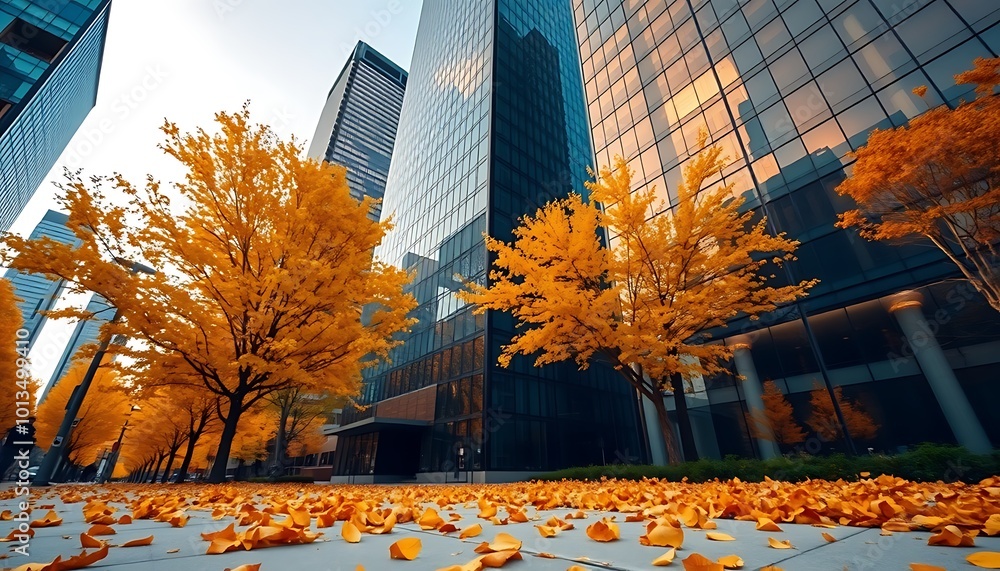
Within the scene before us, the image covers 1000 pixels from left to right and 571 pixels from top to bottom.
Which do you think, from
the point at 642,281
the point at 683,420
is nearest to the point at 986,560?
the point at 642,281

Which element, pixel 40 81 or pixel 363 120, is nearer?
pixel 40 81

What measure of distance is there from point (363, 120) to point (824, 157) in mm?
106085

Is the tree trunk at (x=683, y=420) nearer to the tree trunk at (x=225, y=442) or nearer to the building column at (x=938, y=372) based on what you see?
the building column at (x=938, y=372)

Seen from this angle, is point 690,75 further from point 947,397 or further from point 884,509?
point 884,509

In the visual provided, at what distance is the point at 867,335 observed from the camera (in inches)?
527

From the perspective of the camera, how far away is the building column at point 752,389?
46.1ft

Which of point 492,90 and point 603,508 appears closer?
point 603,508

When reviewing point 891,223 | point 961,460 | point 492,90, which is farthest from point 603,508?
point 492,90

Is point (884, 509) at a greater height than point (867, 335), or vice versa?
point (867, 335)

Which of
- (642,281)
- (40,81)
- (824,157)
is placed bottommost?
(642,281)

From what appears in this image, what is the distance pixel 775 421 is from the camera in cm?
1434

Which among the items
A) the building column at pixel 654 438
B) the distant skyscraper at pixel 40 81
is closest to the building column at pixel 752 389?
the building column at pixel 654 438

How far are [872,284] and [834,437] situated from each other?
17.9 ft

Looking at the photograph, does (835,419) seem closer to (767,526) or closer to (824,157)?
(824,157)
